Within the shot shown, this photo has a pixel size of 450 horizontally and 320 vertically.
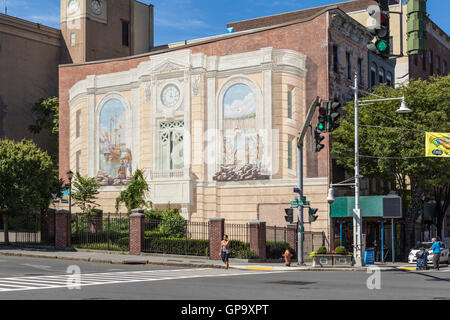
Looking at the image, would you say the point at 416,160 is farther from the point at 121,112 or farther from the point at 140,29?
the point at 140,29

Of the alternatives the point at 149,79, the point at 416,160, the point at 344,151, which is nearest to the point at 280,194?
the point at 344,151

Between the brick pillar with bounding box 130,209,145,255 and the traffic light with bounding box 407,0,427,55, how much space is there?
32.3m

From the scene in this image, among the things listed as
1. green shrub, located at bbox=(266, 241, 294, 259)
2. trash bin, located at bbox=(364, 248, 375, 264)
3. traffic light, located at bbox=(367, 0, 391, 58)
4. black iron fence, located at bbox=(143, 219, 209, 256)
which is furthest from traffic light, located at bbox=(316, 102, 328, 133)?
black iron fence, located at bbox=(143, 219, 209, 256)

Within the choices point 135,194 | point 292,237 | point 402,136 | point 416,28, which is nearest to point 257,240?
point 292,237

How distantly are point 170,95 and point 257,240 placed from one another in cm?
1736

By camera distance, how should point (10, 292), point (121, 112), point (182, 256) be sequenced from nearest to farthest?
point (10, 292), point (182, 256), point (121, 112)

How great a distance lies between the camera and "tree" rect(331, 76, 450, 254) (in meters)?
42.7

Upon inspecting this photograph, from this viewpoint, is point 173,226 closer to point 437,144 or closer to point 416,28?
point 437,144

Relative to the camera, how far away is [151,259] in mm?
37031

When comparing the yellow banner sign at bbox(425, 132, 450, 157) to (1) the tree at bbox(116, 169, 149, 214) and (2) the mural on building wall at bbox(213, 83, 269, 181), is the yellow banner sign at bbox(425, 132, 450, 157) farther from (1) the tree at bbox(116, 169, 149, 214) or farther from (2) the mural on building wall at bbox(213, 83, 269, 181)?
(1) the tree at bbox(116, 169, 149, 214)

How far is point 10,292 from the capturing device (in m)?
18.0

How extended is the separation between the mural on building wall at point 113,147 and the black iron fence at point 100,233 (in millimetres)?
8021

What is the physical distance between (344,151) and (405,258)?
32.5 ft

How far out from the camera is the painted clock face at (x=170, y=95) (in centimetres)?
5072
